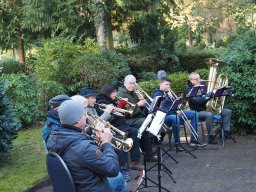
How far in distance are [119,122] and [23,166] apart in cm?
201

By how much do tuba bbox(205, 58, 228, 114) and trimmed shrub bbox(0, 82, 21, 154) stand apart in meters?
4.57

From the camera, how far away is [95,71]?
14.3 metres

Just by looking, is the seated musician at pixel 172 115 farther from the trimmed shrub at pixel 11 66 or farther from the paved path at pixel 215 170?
the trimmed shrub at pixel 11 66

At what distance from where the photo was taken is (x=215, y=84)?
10.4 metres

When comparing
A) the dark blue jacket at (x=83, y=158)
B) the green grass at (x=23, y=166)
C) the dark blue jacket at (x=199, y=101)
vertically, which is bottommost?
the green grass at (x=23, y=166)

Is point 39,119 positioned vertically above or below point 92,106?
below

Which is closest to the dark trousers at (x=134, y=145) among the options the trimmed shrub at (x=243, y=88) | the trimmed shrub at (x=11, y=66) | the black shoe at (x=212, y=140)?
the black shoe at (x=212, y=140)

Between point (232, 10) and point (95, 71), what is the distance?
61.0 feet

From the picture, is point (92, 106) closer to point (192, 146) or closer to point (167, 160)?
point (167, 160)

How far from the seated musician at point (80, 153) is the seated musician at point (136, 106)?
417 cm

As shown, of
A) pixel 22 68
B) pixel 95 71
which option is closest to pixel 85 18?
pixel 22 68

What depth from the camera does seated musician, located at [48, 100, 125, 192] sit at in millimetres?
3941

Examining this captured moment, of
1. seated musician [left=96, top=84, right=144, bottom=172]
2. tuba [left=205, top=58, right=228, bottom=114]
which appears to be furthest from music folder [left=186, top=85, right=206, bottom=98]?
seated musician [left=96, top=84, right=144, bottom=172]

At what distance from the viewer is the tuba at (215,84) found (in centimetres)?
1012
